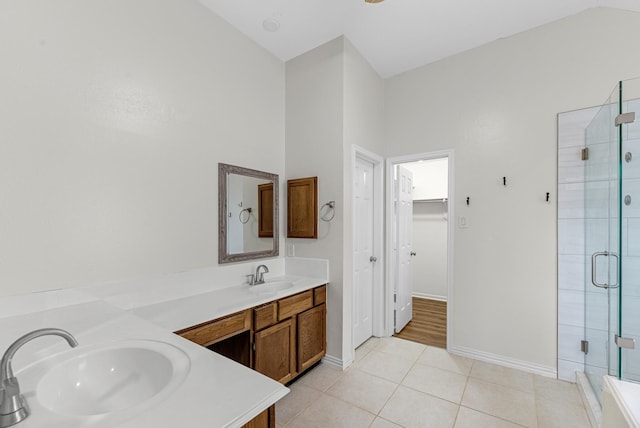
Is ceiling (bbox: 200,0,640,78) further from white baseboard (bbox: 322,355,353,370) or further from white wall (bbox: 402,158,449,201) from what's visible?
white baseboard (bbox: 322,355,353,370)

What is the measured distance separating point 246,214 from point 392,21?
83.5 inches

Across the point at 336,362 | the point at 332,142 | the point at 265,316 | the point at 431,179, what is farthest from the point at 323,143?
the point at 431,179

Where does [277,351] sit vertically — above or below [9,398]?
below

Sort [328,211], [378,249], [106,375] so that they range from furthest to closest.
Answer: [378,249]
[328,211]
[106,375]

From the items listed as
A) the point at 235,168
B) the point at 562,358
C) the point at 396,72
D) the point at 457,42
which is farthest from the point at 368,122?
the point at 562,358

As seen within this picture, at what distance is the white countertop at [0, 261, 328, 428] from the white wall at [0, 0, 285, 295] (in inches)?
5.7

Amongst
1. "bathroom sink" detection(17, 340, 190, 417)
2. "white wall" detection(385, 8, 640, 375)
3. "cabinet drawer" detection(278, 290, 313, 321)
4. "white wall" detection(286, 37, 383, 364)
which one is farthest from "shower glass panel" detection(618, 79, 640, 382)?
"bathroom sink" detection(17, 340, 190, 417)

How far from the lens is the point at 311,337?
8.22ft

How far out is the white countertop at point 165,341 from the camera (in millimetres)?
693

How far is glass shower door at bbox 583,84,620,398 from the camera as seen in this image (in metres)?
1.88

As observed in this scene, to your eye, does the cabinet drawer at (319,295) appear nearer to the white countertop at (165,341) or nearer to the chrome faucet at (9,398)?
the white countertop at (165,341)

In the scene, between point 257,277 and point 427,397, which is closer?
point 427,397

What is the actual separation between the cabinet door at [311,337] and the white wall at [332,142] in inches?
3.3

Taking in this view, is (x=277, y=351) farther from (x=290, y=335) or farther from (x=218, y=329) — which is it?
(x=218, y=329)
